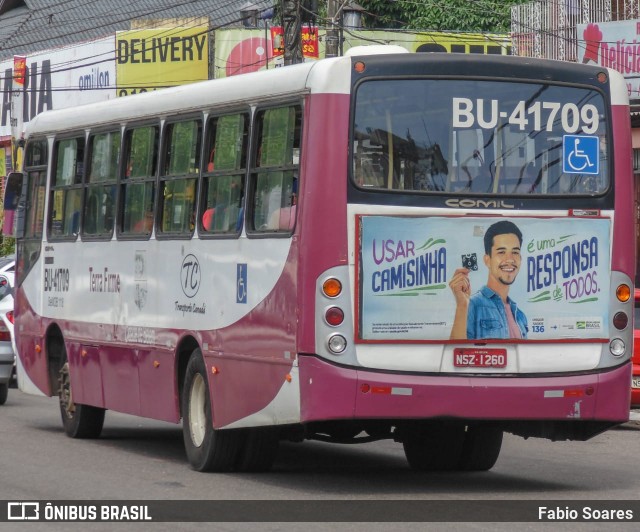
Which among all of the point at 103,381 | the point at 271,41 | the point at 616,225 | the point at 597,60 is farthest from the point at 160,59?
the point at 616,225

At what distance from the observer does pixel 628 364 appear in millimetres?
11766

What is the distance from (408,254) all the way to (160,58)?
119ft

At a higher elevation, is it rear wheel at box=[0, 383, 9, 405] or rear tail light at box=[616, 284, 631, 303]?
rear tail light at box=[616, 284, 631, 303]

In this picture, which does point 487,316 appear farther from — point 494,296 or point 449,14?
point 449,14

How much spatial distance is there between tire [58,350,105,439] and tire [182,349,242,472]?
300 centimetres

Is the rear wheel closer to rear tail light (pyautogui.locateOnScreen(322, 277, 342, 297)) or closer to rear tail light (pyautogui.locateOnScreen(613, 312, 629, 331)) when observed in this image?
rear tail light (pyautogui.locateOnScreen(322, 277, 342, 297))

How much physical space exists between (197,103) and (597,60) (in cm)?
1850

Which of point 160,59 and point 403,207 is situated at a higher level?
point 160,59

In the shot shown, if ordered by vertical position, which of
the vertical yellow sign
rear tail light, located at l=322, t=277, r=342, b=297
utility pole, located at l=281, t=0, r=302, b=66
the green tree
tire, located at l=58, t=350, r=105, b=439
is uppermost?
the green tree

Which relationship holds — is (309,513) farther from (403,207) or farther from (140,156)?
(140,156)

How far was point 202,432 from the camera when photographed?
42.1 ft

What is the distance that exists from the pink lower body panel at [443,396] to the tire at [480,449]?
68.7 inches

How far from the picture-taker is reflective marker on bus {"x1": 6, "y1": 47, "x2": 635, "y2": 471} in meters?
11.1

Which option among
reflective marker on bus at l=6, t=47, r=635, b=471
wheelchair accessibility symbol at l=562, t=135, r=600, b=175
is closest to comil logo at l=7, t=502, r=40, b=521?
reflective marker on bus at l=6, t=47, r=635, b=471
